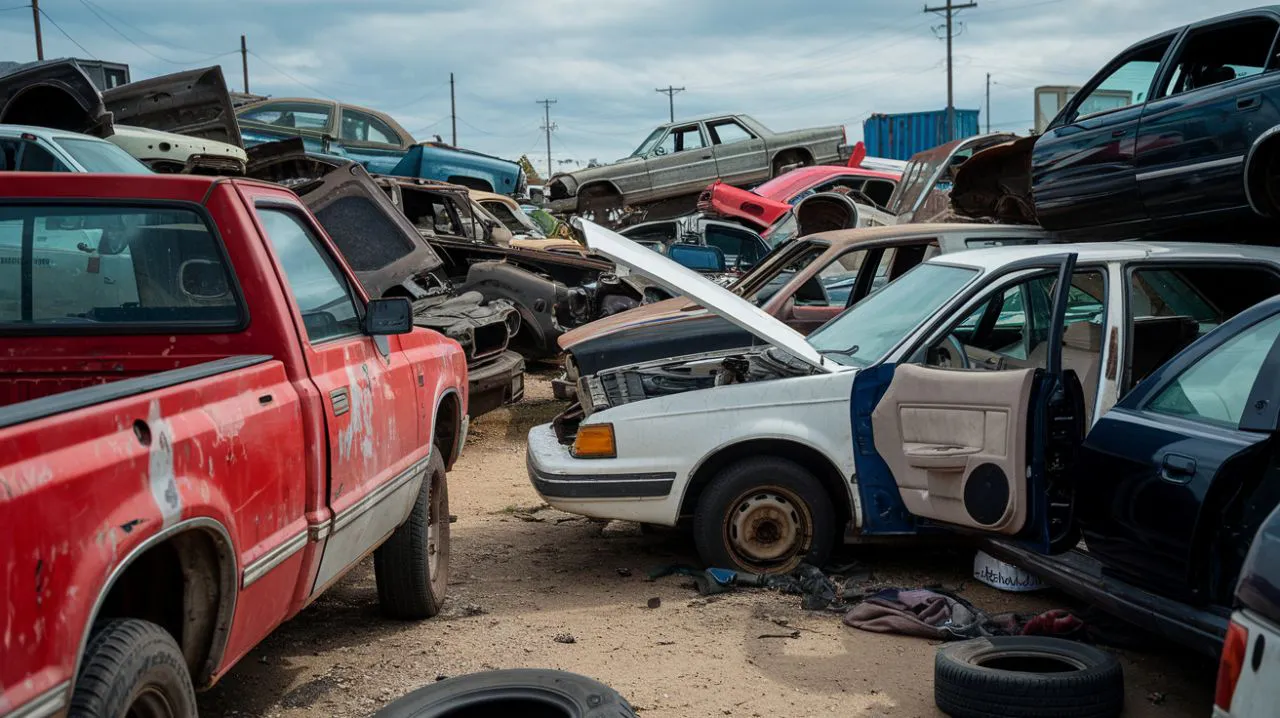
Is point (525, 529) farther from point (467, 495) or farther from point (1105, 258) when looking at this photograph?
point (1105, 258)

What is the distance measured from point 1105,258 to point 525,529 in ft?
11.4

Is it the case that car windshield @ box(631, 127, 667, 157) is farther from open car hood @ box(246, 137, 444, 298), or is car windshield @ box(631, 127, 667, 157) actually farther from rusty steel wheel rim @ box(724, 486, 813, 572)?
rusty steel wheel rim @ box(724, 486, 813, 572)

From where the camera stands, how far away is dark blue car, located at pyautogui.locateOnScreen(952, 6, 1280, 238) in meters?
6.73

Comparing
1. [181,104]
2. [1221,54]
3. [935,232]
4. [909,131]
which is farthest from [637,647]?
[909,131]

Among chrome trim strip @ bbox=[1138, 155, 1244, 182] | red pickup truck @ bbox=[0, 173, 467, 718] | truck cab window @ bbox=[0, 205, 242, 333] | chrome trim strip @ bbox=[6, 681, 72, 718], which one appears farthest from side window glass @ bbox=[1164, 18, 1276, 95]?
→ chrome trim strip @ bbox=[6, 681, 72, 718]

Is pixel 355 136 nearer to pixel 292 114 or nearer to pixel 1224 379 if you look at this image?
pixel 292 114

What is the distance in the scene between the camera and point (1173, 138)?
7.21 m

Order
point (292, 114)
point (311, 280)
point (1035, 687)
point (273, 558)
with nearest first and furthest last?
point (273, 558) < point (1035, 687) < point (311, 280) < point (292, 114)

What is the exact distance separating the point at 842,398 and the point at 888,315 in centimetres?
73

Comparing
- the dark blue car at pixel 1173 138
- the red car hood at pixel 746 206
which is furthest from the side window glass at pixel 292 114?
the dark blue car at pixel 1173 138

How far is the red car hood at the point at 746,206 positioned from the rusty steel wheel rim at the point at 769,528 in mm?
12143

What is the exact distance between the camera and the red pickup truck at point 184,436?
2.38m

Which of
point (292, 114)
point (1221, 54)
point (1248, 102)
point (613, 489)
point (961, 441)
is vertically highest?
point (292, 114)

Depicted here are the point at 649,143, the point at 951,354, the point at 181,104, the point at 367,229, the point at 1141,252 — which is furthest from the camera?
the point at 649,143
